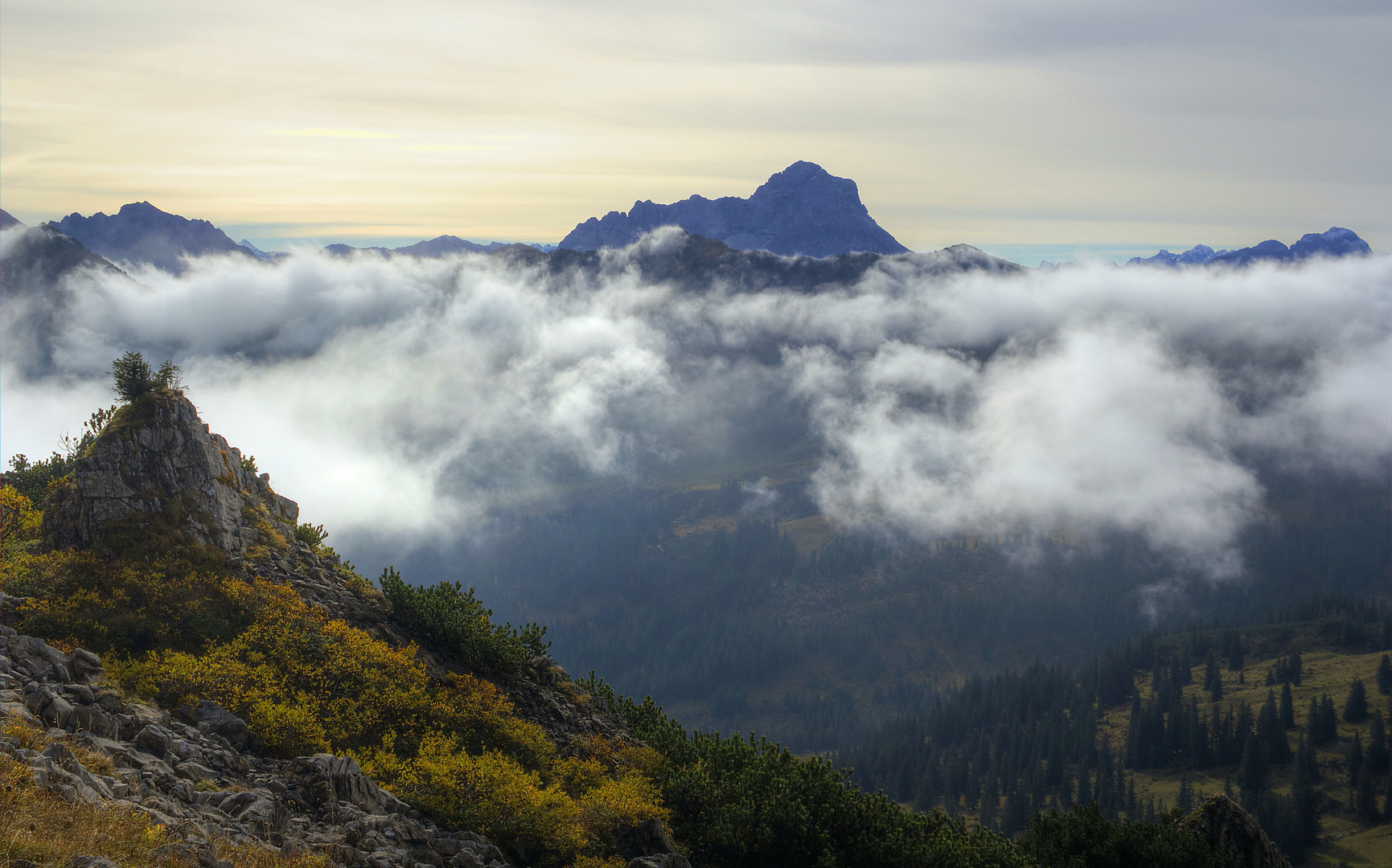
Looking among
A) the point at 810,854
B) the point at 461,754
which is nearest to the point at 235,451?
the point at 461,754

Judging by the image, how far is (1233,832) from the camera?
62781 mm

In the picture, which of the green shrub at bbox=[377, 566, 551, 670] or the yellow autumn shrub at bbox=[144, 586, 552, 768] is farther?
the green shrub at bbox=[377, 566, 551, 670]

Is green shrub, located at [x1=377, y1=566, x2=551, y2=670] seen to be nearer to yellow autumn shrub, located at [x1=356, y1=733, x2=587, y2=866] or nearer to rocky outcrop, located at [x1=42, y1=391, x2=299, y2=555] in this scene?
rocky outcrop, located at [x1=42, y1=391, x2=299, y2=555]

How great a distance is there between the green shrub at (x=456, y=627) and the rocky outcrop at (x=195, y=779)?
17578mm

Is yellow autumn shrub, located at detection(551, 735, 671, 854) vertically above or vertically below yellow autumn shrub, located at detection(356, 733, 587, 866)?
below

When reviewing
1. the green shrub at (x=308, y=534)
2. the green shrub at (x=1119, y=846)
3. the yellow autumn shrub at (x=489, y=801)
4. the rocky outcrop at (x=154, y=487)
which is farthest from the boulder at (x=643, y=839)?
the green shrub at (x=1119, y=846)

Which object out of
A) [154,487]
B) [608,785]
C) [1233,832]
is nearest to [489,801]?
[608,785]

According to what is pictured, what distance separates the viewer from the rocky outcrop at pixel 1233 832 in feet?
204

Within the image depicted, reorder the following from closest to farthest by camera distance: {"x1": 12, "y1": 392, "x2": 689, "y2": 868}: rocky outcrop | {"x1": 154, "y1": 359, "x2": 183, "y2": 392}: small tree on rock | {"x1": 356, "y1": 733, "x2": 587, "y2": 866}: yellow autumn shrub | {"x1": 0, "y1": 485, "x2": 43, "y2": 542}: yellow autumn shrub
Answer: {"x1": 12, "y1": 392, "x2": 689, "y2": 868}: rocky outcrop, {"x1": 356, "y1": 733, "x2": 587, "y2": 866}: yellow autumn shrub, {"x1": 0, "y1": 485, "x2": 43, "y2": 542}: yellow autumn shrub, {"x1": 154, "y1": 359, "x2": 183, "y2": 392}: small tree on rock

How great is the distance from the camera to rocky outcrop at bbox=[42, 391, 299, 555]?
43.4m

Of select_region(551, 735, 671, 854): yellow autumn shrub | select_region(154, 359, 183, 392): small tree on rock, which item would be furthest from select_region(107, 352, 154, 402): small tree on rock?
select_region(551, 735, 671, 854): yellow autumn shrub

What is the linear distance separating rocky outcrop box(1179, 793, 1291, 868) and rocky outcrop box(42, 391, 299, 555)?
Result: 79129 mm

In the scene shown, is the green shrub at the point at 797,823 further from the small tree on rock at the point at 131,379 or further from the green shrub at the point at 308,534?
the small tree on rock at the point at 131,379

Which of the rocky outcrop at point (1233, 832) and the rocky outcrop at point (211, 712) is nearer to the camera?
the rocky outcrop at point (211, 712)
